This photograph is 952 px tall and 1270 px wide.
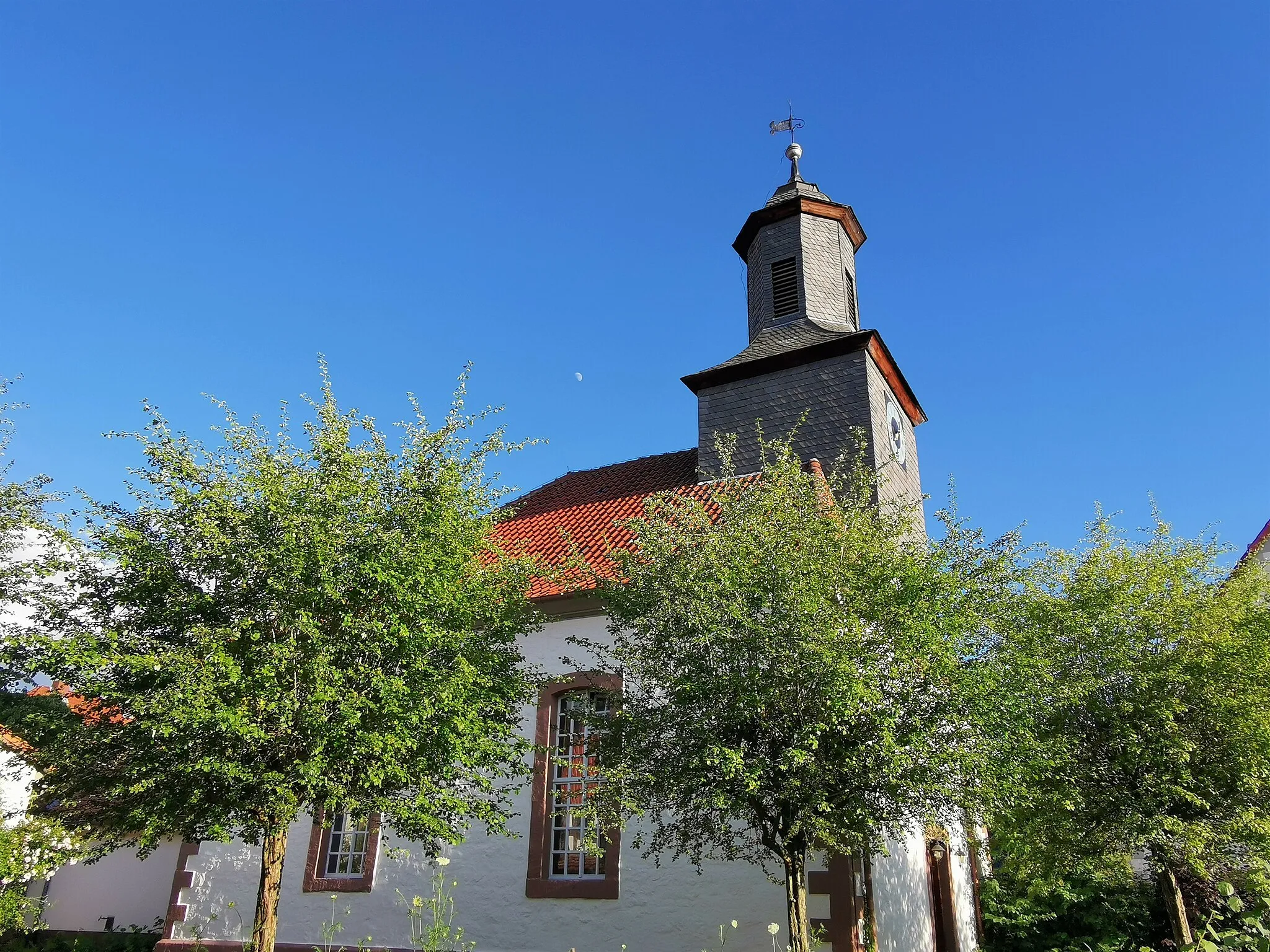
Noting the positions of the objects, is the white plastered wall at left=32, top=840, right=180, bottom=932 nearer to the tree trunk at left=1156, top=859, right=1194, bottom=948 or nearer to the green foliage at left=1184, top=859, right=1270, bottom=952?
the tree trunk at left=1156, top=859, right=1194, bottom=948

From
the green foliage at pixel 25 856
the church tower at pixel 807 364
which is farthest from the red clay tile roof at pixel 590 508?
the green foliage at pixel 25 856

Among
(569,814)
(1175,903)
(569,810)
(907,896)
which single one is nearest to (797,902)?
(569,810)

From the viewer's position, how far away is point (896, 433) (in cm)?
1980

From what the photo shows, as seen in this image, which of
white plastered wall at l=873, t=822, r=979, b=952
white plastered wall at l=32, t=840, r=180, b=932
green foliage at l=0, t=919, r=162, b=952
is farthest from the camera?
white plastered wall at l=32, t=840, r=180, b=932

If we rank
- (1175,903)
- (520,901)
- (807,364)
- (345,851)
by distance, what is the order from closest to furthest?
(1175,903) < (520,901) < (345,851) < (807,364)

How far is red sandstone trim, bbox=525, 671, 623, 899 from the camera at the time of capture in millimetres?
12398

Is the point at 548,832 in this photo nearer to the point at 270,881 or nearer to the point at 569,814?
the point at 569,814

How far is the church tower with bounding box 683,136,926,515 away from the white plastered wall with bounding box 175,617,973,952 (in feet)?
21.1

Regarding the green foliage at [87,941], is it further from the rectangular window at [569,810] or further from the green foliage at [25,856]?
the rectangular window at [569,810]

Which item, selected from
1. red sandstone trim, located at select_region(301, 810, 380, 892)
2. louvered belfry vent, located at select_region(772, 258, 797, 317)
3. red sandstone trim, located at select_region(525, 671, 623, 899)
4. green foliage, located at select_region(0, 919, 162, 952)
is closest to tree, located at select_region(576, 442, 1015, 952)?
red sandstone trim, located at select_region(525, 671, 623, 899)

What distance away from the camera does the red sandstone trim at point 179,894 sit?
1459 centimetres

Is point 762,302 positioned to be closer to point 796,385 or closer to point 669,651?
point 796,385

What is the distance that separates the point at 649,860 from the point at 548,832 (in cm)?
167

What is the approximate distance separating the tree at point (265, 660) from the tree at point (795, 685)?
1918 millimetres
